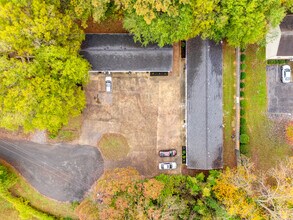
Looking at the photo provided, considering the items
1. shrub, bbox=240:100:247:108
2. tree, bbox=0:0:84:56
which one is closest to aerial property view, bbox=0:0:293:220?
tree, bbox=0:0:84:56

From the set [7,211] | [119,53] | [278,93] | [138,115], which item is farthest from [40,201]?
[278,93]

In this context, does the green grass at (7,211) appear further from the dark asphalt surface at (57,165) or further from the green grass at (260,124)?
the green grass at (260,124)

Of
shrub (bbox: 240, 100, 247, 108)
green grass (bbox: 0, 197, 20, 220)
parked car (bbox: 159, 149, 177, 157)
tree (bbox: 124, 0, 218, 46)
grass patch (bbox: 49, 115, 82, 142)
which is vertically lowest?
green grass (bbox: 0, 197, 20, 220)

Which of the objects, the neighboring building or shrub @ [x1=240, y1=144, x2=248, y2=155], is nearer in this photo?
the neighboring building

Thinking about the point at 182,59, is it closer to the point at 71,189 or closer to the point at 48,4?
the point at 48,4

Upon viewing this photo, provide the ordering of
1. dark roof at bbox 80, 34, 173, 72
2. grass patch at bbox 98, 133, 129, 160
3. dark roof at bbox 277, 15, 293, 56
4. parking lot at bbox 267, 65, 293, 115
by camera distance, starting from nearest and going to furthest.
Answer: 1. dark roof at bbox 277, 15, 293, 56
2. dark roof at bbox 80, 34, 173, 72
3. parking lot at bbox 267, 65, 293, 115
4. grass patch at bbox 98, 133, 129, 160

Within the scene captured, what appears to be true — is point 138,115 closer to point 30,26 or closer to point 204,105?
point 204,105

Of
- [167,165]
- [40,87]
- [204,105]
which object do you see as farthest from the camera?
[167,165]

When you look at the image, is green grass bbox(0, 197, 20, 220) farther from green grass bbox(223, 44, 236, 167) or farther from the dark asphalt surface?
green grass bbox(223, 44, 236, 167)
